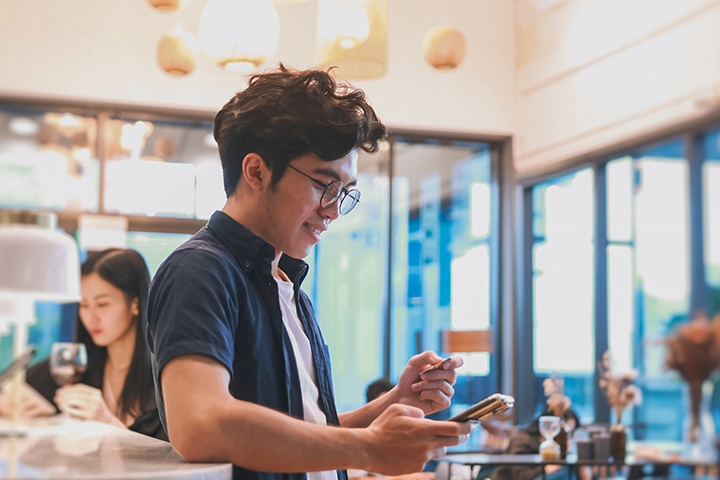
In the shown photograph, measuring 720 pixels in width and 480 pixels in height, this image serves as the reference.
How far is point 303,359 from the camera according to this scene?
1.33 meters

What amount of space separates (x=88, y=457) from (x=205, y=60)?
416 centimetres

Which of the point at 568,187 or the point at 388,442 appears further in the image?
the point at 568,187

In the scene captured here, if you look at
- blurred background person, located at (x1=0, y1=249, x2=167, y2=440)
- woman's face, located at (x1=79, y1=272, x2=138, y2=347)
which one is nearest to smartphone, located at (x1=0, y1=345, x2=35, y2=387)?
blurred background person, located at (x1=0, y1=249, x2=167, y2=440)

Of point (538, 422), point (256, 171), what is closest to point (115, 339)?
point (256, 171)

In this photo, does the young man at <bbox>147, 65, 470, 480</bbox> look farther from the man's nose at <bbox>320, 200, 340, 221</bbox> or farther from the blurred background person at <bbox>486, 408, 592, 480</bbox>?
the blurred background person at <bbox>486, 408, 592, 480</bbox>

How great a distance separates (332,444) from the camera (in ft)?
3.46

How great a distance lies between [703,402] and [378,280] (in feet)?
14.0

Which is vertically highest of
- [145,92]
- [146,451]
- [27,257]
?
[145,92]

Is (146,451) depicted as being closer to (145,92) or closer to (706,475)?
(706,475)

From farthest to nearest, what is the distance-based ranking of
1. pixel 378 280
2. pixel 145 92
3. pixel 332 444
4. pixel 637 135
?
pixel 378 280
pixel 145 92
pixel 637 135
pixel 332 444

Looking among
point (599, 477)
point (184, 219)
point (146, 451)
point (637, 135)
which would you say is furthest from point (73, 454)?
point (184, 219)

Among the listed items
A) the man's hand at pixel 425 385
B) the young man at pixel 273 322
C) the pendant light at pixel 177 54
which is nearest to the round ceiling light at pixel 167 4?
the pendant light at pixel 177 54

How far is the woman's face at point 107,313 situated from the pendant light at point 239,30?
1.06 m

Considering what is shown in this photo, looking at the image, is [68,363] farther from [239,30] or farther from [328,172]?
[239,30]
